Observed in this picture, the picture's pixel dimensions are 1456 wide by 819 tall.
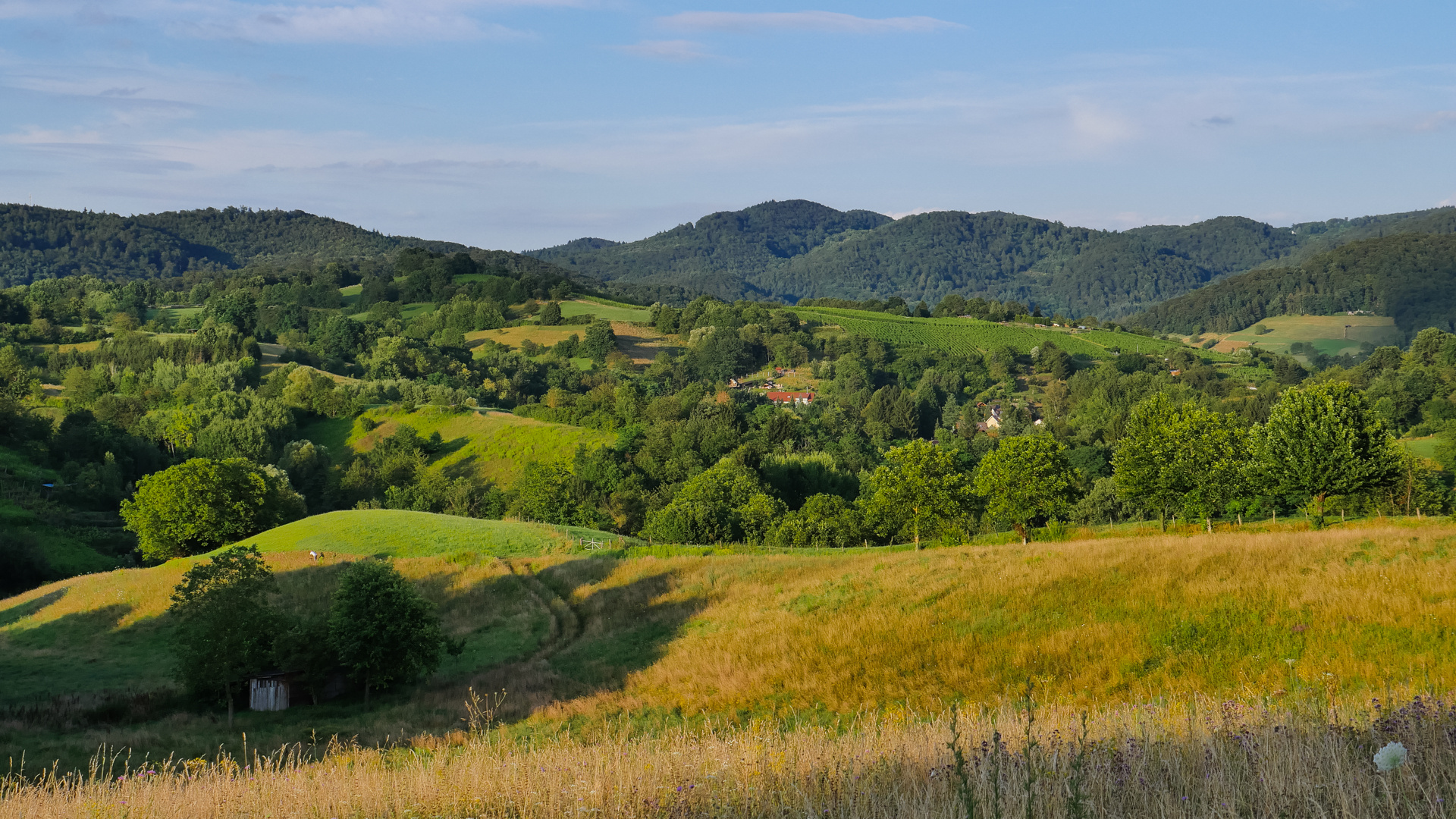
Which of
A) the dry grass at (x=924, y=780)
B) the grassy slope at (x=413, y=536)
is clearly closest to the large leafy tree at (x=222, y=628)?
the grassy slope at (x=413, y=536)

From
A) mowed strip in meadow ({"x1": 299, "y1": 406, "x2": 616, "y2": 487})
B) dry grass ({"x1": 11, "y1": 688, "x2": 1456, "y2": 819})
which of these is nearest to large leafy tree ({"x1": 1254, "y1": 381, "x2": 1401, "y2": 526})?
dry grass ({"x1": 11, "y1": 688, "x2": 1456, "y2": 819})

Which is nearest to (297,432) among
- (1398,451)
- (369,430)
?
(369,430)

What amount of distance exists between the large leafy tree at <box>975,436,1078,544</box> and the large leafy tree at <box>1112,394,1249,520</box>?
10.6 ft

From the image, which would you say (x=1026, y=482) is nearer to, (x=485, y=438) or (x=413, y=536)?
(x=413, y=536)

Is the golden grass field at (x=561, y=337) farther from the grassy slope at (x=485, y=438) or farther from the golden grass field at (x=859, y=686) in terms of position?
the golden grass field at (x=859, y=686)

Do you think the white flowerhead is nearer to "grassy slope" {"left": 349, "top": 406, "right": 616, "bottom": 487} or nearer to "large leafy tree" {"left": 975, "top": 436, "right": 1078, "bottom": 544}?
"large leafy tree" {"left": 975, "top": 436, "right": 1078, "bottom": 544}

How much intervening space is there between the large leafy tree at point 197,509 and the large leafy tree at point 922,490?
41.0 metres

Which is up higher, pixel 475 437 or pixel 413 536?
pixel 475 437

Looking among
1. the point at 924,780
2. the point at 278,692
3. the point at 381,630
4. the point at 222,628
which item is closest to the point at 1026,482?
the point at 381,630

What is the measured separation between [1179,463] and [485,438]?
77.2 m

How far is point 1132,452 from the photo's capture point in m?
53.0

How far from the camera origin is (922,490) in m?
57.1

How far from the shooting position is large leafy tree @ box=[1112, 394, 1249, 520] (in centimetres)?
5056

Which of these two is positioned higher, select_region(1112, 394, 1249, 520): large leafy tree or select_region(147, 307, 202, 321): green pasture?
select_region(147, 307, 202, 321): green pasture
